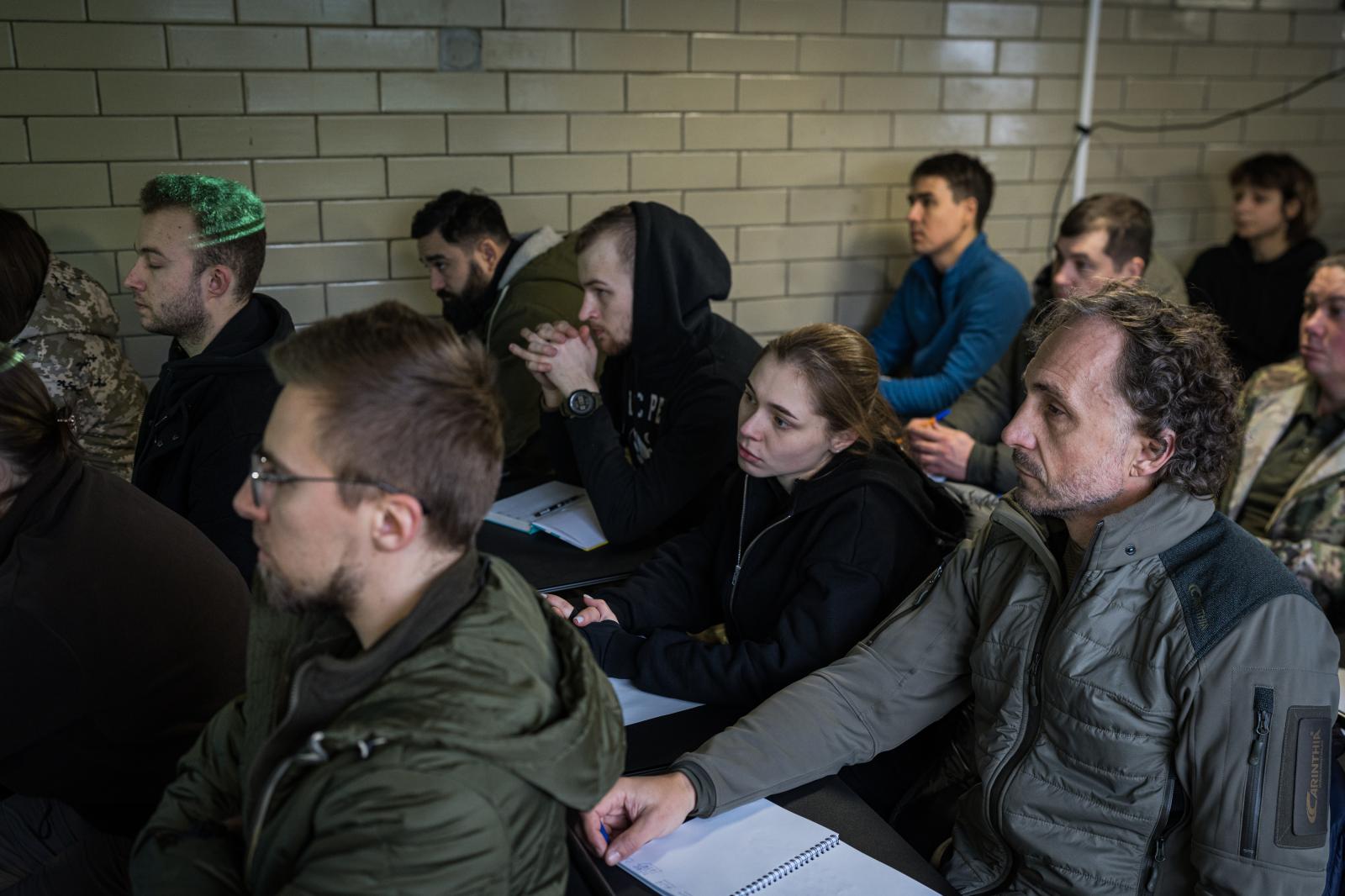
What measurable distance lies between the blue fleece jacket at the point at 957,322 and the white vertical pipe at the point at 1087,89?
88cm

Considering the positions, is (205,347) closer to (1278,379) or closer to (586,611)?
(586,611)

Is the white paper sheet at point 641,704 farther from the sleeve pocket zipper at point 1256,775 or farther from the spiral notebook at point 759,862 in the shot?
the sleeve pocket zipper at point 1256,775

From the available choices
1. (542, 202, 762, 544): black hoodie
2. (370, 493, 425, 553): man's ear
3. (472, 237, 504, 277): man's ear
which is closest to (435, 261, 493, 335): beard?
(472, 237, 504, 277): man's ear

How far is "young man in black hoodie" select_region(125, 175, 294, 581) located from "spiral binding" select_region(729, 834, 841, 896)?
1.37m

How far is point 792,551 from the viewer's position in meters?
2.11

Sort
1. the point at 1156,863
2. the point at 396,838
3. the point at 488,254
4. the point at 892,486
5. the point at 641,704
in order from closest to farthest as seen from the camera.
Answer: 1. the point at 396,838
2. the point at 1156,863
3. the point at 641,704
4. the point at 892,486
5. the point at 488,254

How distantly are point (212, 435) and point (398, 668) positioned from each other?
4.80 ft

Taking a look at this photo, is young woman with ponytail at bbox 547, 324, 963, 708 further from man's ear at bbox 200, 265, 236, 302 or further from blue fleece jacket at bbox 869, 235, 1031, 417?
blue fleece jacket at bbox 869, 235, 1031, 417

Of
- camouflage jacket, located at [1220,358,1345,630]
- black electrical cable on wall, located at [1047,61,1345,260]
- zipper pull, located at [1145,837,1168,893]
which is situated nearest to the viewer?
zipper pull, located at [1145,837,1168,893]

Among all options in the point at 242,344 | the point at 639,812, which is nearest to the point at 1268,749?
the point at 639,812

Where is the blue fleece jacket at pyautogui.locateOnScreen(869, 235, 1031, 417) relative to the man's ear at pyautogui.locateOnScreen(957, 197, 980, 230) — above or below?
below

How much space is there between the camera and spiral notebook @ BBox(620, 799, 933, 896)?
1389 mm

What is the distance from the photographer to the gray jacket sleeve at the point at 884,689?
1691 millimetres

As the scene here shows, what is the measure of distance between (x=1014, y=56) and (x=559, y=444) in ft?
9.51
